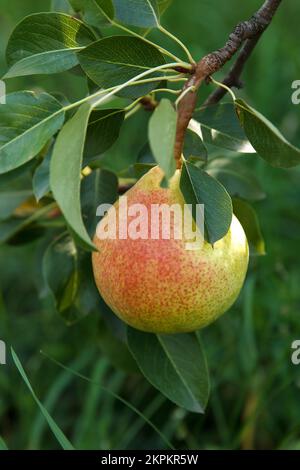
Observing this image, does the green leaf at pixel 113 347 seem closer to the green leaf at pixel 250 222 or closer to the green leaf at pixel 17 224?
the green leaf at pixel 17 224

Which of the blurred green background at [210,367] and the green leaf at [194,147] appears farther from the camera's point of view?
the blurred green background at [210,367]

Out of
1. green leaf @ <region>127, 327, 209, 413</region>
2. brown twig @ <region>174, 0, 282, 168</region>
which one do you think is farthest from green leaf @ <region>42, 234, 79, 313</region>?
brown twig @ <region>174, 0, 282, 168</region>

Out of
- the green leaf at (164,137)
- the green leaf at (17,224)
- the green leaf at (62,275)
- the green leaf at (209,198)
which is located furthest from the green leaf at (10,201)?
the green leaf at (164,137)

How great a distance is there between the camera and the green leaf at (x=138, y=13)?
970 mm

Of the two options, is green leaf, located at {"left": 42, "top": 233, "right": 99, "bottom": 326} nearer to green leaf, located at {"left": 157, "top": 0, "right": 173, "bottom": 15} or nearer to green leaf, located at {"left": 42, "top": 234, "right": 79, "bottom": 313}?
green leaf, located at {"left": 42, "top": 234, "right": 79, "bottom": 313}

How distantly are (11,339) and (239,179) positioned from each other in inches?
31.7

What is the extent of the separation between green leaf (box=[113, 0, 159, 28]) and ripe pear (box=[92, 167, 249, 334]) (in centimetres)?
19

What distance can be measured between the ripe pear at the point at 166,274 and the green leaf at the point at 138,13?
0.62 ft

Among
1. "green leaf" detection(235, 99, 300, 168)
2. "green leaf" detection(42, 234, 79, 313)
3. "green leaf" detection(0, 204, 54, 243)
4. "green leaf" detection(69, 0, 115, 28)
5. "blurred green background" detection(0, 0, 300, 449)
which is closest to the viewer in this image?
"green leaf" detection(235, 99, 300, 168)

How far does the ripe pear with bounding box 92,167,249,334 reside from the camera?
87 cm

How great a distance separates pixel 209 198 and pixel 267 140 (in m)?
0.09

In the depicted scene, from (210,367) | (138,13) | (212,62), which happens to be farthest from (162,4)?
(210,367)

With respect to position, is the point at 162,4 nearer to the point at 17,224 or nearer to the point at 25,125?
the point at 25,125

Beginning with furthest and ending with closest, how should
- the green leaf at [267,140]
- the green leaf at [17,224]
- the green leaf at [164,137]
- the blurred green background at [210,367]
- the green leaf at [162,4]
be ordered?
the blurred green background at [210,367]
the green leaf at [17,224]
the green leaf at [162,4]
the green leaf at [267,140]
the green leaf at [164,137]
